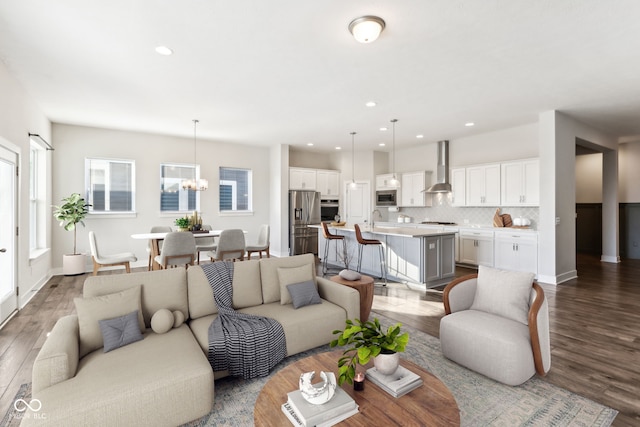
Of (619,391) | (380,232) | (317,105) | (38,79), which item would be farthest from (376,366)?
(38,79)

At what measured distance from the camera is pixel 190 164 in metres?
7.44

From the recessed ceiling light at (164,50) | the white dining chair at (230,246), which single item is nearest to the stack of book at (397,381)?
the recessed ceiling light at (164,50)

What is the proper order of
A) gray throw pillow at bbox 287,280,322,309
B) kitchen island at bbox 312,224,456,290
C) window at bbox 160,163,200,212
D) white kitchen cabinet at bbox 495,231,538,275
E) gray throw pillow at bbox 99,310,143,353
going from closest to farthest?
gray throw pillow at bbox 99,310,143,353 → gray throw pillow at bbox 287,280,322,309 → kitchen island at bbox 312,224,456,290 → white kitchen cabinet at bbox 495,231,538,275 → window at bbox 160,163,200,212

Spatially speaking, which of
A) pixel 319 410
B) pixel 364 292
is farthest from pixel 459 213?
pixel 319 410

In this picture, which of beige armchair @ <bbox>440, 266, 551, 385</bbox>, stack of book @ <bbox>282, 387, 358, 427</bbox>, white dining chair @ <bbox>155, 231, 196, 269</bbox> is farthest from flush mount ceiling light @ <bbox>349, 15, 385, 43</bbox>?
white dining chair @ <bbox>155, 231, 196, 269</bbox>

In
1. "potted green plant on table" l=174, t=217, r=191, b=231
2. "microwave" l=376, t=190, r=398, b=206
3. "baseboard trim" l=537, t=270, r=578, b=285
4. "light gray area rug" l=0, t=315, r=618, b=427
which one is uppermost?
"microwave" l=376, t=190, r=398, b=206

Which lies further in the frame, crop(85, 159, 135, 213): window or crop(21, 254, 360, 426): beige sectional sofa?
crop(85, 159, 135, 213): window

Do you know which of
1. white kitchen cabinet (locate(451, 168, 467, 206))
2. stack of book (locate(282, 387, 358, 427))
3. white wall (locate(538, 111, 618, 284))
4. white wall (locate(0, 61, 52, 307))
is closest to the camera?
stack of book (locate(282, 387, 358, 427))

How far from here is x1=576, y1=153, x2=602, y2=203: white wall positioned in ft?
27.9

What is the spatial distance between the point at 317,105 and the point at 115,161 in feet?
15.1

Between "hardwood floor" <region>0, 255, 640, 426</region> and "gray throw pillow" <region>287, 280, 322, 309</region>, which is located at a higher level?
"gray throw pillow" <region>287, 280, 322, 309</region>

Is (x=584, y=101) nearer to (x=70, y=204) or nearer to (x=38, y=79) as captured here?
(x=38, y=79)

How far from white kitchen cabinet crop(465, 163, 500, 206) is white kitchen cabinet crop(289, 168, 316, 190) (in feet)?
12.5

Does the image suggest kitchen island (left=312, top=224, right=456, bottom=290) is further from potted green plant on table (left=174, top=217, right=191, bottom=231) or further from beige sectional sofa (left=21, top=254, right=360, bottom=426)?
potted green plant on table (left=174, top=217, right=191, bottom=231)
